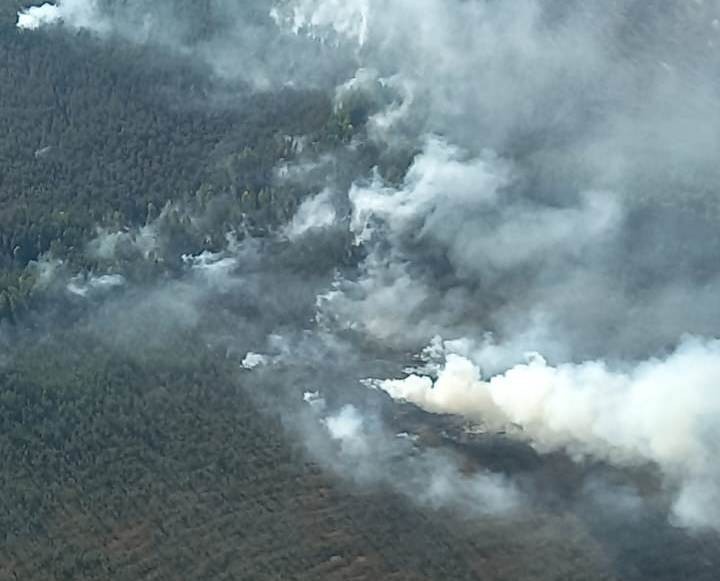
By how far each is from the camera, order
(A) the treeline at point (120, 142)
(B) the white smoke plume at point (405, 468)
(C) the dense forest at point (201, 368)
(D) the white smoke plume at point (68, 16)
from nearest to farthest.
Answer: (C) the dense forest at point (201, 368) < (B) the white smoke plume at point (405, 468) < (A) the treeline at point (120, 142) < (D) the white smoke plume at point (68, 16)

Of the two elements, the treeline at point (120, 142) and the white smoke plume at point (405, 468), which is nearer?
the white smoke plume at point (405, 468)

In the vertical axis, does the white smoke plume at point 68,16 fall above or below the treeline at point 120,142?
above

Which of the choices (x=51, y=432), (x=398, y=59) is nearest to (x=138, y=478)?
(x=51, y=432)

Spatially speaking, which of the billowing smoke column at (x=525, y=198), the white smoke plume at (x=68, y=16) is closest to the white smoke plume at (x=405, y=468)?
the billowing smoke column at (x=525, y=198)

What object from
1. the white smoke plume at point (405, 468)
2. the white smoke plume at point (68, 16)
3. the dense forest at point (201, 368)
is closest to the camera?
the dense forest at point (201, 368)

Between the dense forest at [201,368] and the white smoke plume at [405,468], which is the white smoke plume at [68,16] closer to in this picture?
the dense forest at [201,368]

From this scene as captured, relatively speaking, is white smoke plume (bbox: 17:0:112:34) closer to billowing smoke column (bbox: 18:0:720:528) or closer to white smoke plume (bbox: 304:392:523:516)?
billowing smoke column (bbox: 18:0:720:528)

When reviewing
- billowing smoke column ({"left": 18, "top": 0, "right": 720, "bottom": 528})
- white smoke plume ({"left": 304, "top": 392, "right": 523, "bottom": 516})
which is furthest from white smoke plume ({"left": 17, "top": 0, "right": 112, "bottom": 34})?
white smoke plume ({"left": 304, "top": 392, "right": 523, "bottom": 516})
